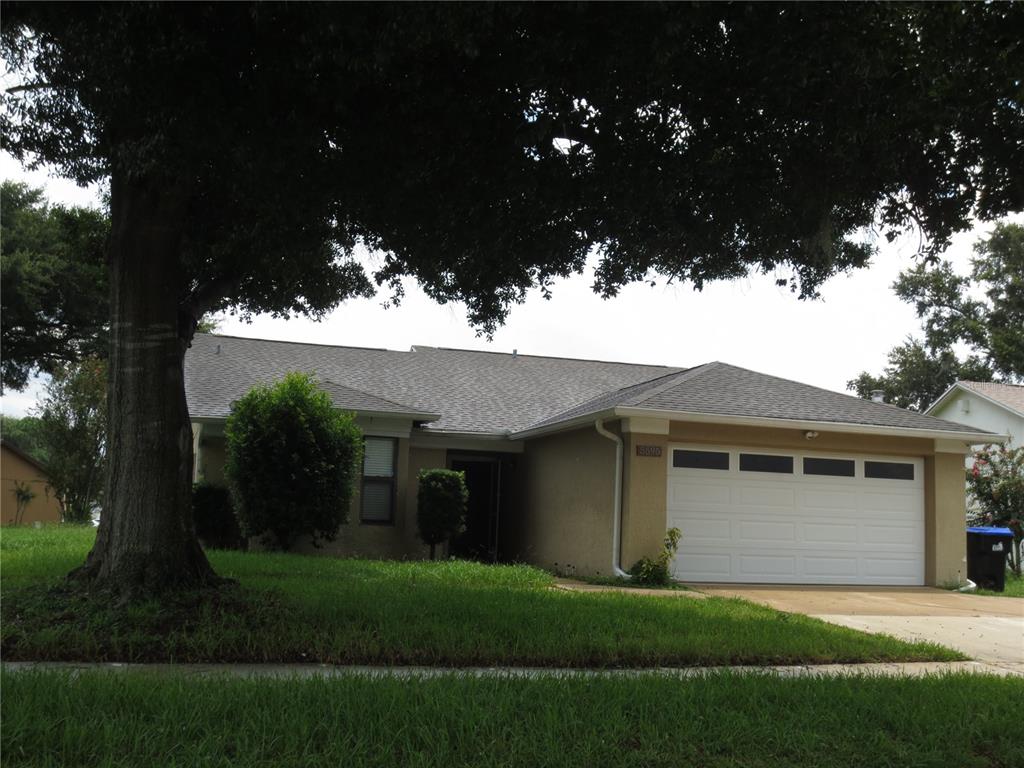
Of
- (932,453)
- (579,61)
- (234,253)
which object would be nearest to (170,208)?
(234,253)

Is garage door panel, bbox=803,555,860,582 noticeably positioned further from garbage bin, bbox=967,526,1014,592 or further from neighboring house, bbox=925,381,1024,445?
neighboring house, bbox=925,381,1024,445

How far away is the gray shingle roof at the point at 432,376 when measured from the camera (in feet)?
60.2

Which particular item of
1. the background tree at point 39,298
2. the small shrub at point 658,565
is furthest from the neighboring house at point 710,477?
the background tree at point 39,298

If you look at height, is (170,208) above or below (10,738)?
above

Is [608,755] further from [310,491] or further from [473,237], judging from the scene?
[310,491]

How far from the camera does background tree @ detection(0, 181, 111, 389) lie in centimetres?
2477

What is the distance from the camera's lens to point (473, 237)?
28.7 feet

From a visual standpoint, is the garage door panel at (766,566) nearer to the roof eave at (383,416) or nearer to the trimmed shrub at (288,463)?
the roof eave at (383,416)

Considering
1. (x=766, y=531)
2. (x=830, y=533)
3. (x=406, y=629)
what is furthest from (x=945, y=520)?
(x=406, y=629)

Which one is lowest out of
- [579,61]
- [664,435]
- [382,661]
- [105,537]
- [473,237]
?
[382,661]

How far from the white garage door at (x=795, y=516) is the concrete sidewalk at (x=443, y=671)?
6.68 metres

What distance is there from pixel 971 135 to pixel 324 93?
17.8ft

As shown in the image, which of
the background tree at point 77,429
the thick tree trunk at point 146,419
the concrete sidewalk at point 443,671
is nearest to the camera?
the concrete sidewalk at point 443,671

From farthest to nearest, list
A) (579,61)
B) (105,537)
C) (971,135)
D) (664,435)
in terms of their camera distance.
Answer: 1. (664,435)
2. (105,537)
3. (971,135)
4. (579,61)
